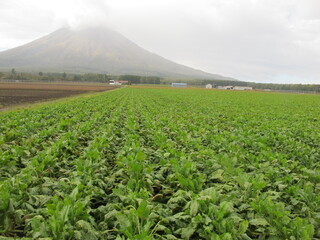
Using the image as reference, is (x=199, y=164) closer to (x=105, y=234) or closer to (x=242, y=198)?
(x=242, y=198)

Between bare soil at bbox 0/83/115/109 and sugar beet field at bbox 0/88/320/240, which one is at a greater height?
sugar beet field at bbox 0/88/320/240

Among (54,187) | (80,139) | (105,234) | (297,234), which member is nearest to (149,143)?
(80,139)

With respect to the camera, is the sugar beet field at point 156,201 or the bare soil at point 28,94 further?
the bare soil at point 28,94

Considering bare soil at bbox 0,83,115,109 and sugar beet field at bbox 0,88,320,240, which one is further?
bare soil at bbox 0,83,115,109

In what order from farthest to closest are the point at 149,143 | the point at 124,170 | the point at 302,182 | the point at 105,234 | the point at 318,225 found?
the point at 149,143, the point at 124,170, the point at 302,182, the point at 318,225, the point at 105,234

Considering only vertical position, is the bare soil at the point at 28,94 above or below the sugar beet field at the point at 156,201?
below

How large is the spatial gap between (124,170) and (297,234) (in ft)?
11.0

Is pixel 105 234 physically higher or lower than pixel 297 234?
lower

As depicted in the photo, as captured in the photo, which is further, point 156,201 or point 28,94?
point 28,94

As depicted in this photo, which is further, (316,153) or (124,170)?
(316,153)

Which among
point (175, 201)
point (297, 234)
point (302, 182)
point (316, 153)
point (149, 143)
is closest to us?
point (297, 234)

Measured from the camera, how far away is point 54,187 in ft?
14.0

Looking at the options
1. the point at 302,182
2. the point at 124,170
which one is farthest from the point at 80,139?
the point at 302,182

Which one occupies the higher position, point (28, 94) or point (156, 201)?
point (156, 201)
